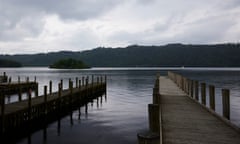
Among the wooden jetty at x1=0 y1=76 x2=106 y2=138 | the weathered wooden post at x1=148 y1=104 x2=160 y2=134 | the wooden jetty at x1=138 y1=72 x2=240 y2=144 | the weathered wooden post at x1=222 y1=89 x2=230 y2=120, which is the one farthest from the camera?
the wooden jetty at x1=0 y1=76 x2=106 y2=138

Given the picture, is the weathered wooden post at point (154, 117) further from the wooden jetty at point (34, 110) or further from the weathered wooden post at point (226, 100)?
the wooden jetty at point (34, 110)

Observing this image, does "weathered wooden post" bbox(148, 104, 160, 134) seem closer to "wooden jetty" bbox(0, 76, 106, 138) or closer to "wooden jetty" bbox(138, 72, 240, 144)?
"wooden jetty" bbox(138, 72, 240, 144)

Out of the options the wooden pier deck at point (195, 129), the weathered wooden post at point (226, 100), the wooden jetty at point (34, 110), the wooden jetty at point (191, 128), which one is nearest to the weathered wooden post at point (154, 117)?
the wooden jetty at point (191, 128)

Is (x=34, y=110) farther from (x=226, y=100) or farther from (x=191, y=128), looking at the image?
(x=226, y=100)

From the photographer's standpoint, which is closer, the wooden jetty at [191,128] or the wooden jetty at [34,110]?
the wooden jetty at [191,128]

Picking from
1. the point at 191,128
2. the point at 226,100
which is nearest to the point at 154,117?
the point at 191,128

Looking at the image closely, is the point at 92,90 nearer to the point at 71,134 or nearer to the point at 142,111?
the point at 142,111

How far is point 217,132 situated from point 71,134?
9.93m

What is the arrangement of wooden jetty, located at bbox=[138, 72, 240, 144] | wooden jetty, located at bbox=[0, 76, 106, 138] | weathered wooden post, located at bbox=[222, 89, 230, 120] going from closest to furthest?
wooden jetty, located at bbox=[138, 72, 240, 144] < weathered wooden post, located at bbox=[222, 89, 230, 120] < wooden jetty, located at bbox=[0, 76, 106, 138]

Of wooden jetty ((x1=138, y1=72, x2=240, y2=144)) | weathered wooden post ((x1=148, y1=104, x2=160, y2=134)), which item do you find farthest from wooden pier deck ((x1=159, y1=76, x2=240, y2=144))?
weathered wooden post ((x1=148, y1=104, x2=160, y2=134))

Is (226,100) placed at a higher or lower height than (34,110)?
higher

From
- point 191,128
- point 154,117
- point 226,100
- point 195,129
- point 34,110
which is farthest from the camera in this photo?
point 34,110

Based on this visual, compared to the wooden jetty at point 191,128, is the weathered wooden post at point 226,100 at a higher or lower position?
higher

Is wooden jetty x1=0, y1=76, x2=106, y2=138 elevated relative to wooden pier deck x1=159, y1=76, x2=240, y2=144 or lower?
lower
